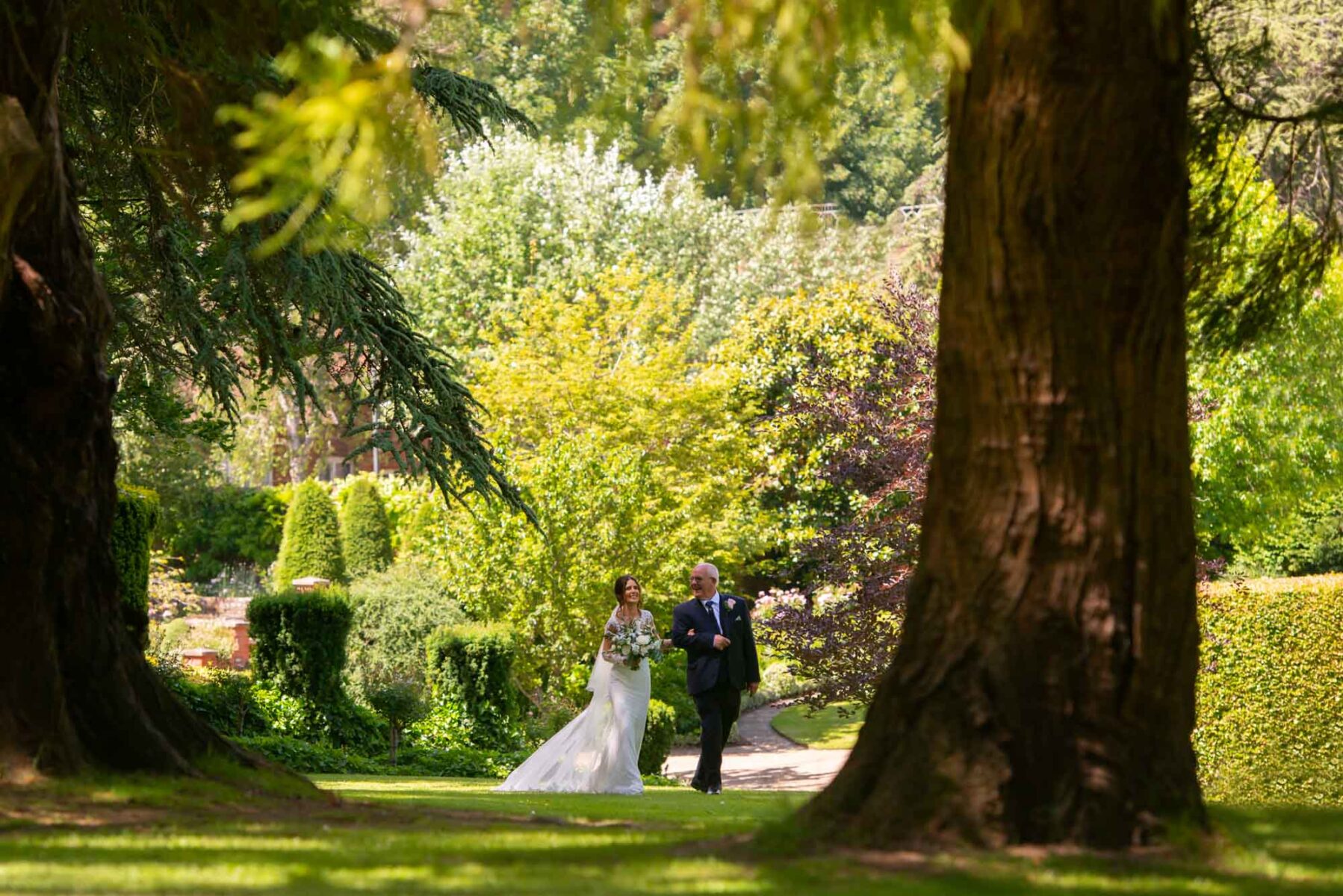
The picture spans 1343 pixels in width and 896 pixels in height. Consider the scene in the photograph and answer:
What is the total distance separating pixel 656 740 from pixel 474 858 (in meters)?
13.5

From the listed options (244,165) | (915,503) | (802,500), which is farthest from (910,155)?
(244,165)

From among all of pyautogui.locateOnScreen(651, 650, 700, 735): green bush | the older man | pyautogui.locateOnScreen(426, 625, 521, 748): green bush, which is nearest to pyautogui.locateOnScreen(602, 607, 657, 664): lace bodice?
the older man

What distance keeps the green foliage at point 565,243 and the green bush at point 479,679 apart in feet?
67.7

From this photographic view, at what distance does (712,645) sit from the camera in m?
13.8

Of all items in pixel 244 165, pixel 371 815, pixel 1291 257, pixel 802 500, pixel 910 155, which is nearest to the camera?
pixel 371 815

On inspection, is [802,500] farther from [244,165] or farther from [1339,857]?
[1339,857]

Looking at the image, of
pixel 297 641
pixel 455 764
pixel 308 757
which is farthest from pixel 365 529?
pixel 308 757

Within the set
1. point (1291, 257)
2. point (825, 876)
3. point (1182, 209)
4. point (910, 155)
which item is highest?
point (910, 155)

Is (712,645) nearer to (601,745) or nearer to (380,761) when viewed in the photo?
(601,745)

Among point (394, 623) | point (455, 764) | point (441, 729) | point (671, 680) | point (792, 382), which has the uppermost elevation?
point (792, 382)

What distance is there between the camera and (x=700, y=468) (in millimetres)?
29875

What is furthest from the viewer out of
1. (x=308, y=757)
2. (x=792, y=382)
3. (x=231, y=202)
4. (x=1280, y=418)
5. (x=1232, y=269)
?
(x=792, y=382)

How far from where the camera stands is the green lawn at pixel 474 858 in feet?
16.4

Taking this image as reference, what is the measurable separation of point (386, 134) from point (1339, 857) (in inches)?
158
